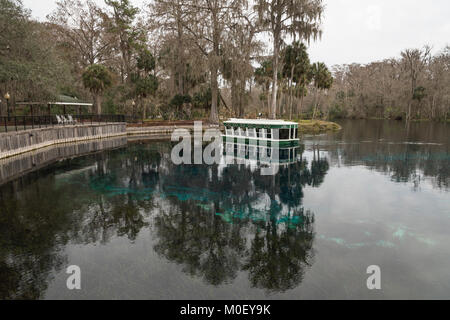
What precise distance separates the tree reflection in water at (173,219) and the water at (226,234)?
0.17 feet

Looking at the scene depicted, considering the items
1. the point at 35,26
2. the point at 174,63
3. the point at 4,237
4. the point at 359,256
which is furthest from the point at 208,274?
the point at 174,63

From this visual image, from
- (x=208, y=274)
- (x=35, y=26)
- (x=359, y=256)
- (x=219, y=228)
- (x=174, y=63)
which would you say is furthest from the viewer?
(x=174, y=63)

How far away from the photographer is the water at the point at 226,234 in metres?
7.82

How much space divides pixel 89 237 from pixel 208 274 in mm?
5132

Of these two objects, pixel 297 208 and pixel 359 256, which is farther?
pixel 297 208

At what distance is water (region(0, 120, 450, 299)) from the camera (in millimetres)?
7816

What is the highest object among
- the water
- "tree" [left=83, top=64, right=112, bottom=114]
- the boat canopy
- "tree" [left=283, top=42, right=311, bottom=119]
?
"tree" [left=283, top=42, right=311, bottom=119]

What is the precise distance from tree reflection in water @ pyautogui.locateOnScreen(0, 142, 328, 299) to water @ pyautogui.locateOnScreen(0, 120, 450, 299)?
51 mm

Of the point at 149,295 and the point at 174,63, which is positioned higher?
the point at 174,63

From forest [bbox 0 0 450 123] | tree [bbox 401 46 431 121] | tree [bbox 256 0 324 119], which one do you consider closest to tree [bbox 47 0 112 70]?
forest [bbox 0 0 450 123]

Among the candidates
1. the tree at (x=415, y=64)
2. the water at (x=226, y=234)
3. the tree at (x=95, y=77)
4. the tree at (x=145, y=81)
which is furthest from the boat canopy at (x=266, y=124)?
the tree at (x=415, y=64)

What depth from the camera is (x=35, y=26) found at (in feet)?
117

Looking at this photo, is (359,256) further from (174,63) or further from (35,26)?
(174,63)

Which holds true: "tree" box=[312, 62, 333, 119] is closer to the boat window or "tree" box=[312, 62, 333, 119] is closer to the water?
the boat window
